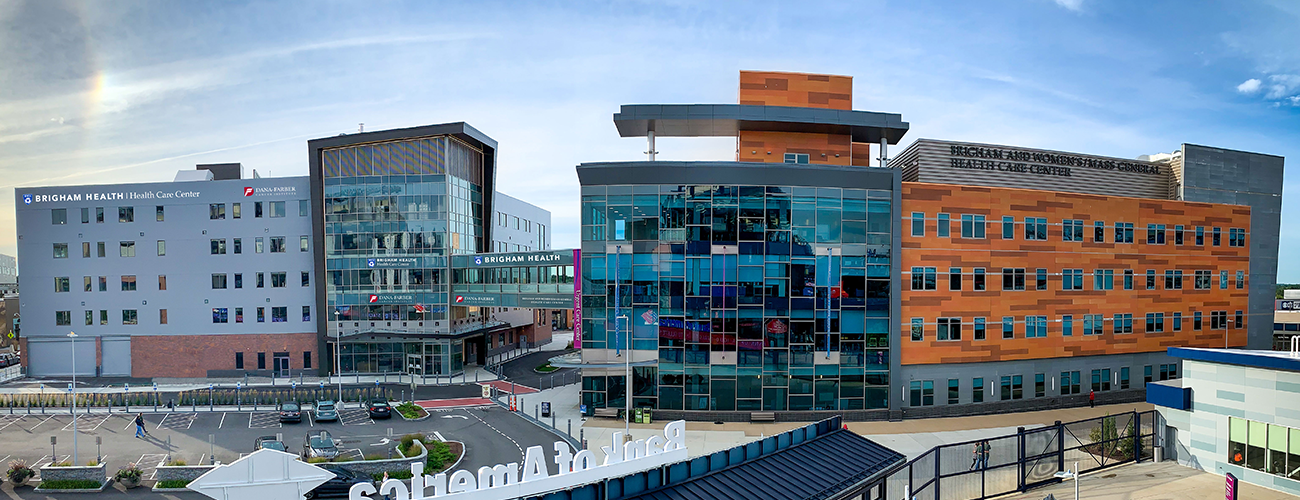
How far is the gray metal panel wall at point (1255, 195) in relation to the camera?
53.3 meters

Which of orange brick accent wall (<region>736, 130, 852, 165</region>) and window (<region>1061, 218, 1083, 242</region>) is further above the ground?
Result: orange brick accent wall (<region>736, 130, 852, 165</region>)

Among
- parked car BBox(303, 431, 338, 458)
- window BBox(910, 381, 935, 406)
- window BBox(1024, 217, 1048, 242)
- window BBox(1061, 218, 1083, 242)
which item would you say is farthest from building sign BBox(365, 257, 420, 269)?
window BBox(1061, 218, 1083, 242)

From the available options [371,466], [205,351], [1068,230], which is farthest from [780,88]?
[205,351]

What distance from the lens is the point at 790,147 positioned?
44.5m

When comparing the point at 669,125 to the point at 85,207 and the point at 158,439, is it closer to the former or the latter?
the point at 158,439

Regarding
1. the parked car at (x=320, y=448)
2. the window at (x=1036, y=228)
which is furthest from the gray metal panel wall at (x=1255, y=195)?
the parked car at (x=320, y=448)

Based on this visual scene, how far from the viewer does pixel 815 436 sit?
64.3 feet

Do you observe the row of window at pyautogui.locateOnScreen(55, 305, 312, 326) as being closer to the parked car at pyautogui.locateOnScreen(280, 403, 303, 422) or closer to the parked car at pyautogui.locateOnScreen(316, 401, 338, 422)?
the parked car at pyautogui.locateOnScreen(280, 403, 303, 422)

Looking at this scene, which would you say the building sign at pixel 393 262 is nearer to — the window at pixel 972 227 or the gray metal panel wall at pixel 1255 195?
the window at pixel 972 227

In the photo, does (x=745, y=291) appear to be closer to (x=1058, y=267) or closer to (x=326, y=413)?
(x=1058, y=267)

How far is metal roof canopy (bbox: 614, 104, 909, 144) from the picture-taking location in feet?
140

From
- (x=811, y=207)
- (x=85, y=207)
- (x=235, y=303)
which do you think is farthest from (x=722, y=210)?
(x=85, y=207)

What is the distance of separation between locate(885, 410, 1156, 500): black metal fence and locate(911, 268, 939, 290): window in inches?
421

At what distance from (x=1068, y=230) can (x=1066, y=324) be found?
6436 millimetres
